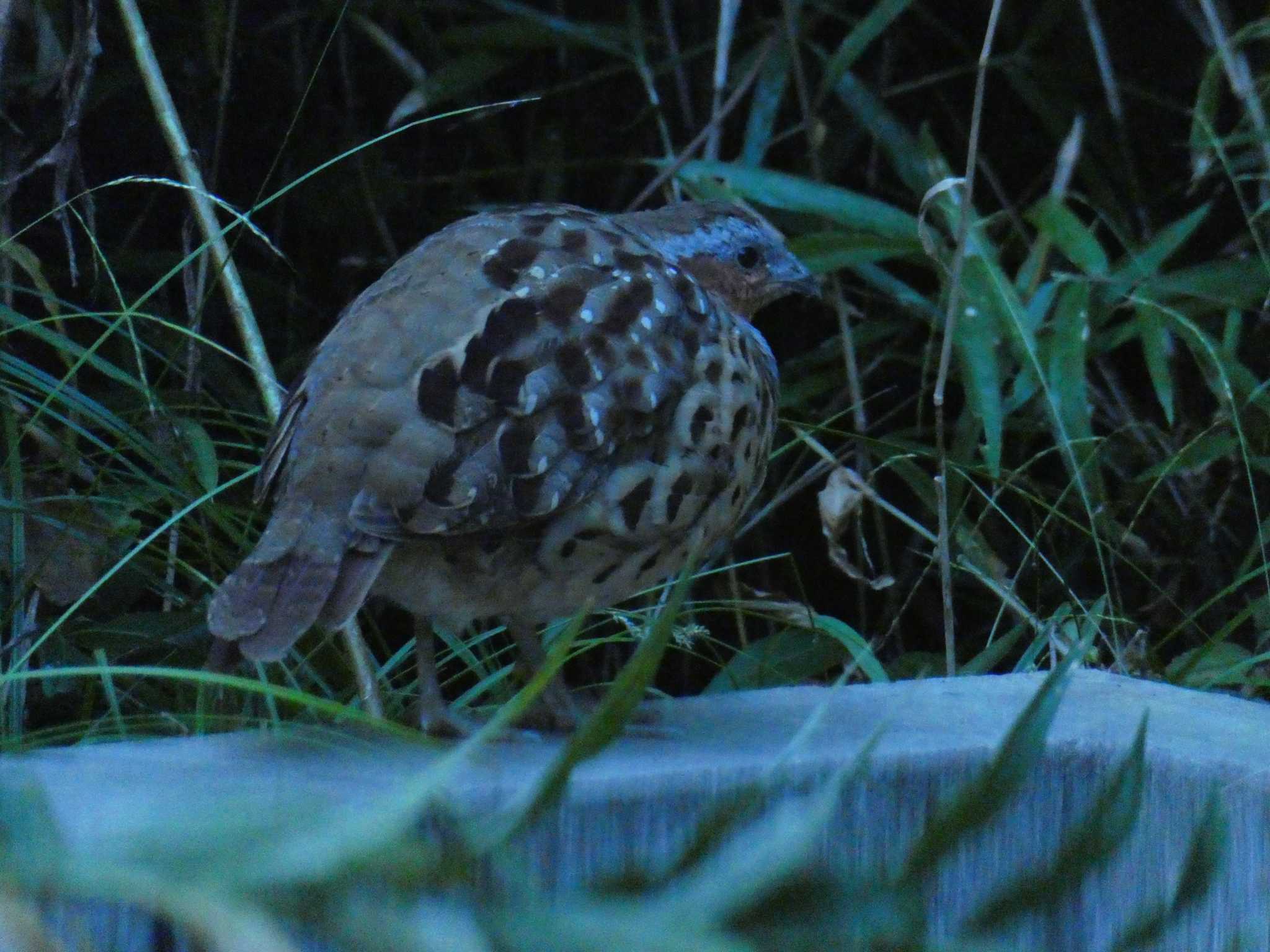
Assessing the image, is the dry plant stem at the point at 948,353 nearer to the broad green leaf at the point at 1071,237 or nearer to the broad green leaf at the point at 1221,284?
the broad green leaf at the point at 1071,237

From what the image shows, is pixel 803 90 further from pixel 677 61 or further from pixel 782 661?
pixel 782 661

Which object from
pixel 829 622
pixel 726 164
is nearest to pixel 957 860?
pixel 829 622

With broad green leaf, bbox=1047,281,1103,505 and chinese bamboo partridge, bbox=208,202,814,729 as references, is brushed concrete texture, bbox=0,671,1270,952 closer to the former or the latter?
chinese bamboo partridge, bbox=208,202,814,729

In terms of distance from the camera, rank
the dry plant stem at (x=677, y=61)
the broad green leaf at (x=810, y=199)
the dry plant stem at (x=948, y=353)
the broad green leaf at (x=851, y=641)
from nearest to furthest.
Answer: the dry plant stem at (x=948, y=353) → the broad green leaf at (x=851, y=641) → the broad green leaf at (x=810, y=199) → the dry plant stem at (x=677, y=61)

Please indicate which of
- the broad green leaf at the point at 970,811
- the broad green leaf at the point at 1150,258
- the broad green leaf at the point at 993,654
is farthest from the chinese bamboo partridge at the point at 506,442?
the broad green leaf at the point at 1150,258

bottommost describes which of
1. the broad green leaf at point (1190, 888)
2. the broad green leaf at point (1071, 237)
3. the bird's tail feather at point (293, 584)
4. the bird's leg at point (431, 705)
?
the bird's leg at point (431, 705)

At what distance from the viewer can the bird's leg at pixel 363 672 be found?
216cm

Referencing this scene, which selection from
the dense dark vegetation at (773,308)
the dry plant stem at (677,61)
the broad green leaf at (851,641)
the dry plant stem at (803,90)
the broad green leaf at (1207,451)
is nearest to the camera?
the dense dark vegetation at (773,308)

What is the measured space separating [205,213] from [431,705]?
849 millimetres

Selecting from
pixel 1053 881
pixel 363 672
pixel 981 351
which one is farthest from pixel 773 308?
pixel 1053 881

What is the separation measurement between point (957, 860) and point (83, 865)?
115 cm

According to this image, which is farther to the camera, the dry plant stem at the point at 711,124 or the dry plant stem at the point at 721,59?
the dry plant stem at the point at 711,124

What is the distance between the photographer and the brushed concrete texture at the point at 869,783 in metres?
1.42

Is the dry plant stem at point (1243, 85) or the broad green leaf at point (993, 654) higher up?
the dry plant stem at point (1243, 85)
